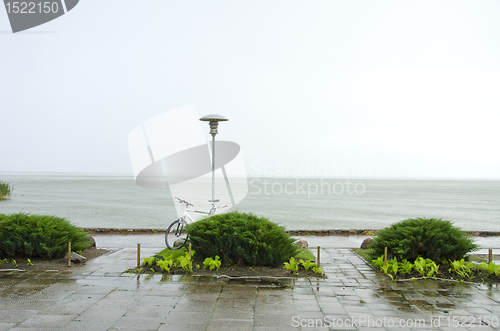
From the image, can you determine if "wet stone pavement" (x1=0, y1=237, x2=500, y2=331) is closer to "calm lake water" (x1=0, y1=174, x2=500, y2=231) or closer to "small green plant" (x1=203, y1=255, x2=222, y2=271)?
"small green plant" (x1=203, y1=255, x2=222, y2=271)

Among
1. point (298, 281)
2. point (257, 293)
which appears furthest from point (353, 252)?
point (257, 293)

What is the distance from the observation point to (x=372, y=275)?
23.8 ft

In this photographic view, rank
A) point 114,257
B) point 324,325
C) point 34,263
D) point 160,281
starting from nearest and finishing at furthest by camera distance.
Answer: point 324,325 → point 160,281 → point 34,263 → point 114,257

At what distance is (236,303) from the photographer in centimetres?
543

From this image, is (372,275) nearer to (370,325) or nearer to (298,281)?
(298,281)

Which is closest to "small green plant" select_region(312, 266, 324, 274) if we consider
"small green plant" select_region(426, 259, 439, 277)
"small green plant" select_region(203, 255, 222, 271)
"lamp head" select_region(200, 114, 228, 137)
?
"small green plant" select_region(203, 255, 222, 271)

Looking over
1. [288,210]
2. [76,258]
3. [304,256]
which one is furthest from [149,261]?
[288,210]

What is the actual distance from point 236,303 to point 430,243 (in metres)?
4.11

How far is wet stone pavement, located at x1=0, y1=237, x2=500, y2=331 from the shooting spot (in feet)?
15.3

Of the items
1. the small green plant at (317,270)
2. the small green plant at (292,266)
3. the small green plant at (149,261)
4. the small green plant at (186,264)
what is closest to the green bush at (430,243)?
the small green plant at (317,270)

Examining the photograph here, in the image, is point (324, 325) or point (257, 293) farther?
point (257, 293)

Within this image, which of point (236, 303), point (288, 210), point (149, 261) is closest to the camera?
point (236, 303)

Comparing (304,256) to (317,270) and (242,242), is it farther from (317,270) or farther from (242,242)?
(242,242)

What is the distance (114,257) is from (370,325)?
6.16 metres
